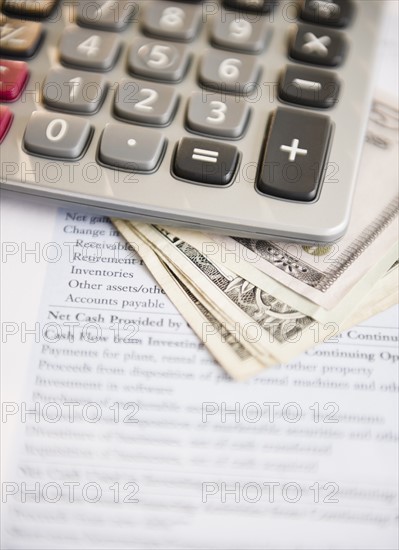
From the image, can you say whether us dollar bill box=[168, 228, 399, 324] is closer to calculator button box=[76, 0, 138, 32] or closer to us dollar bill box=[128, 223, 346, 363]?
us dollar bill box=[128, 223, 346, 363]

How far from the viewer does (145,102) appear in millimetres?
345

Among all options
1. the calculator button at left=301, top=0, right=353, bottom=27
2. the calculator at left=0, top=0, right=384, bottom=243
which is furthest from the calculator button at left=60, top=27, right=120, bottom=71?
the calculator button at left=301, top=0, right=353, bottom=27

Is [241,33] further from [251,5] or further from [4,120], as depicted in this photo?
[4,120]

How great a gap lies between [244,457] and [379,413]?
6 cm

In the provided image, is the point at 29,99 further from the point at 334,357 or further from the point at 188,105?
the point at 334,357

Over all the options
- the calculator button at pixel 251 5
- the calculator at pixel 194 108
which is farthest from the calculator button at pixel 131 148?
the calculator button at pixel 251 5

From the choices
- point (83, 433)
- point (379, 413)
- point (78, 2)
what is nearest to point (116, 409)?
point (83, 433)

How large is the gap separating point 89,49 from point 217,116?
0.08 m

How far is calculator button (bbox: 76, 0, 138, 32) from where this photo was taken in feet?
1.23

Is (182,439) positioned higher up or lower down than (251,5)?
lower down

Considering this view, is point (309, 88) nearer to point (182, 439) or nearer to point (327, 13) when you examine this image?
point (327, 13)

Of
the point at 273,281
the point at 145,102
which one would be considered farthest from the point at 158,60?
the point at 273,281

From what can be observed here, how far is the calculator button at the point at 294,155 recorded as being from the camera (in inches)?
12.7

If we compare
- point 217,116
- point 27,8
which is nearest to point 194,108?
point 217,116
